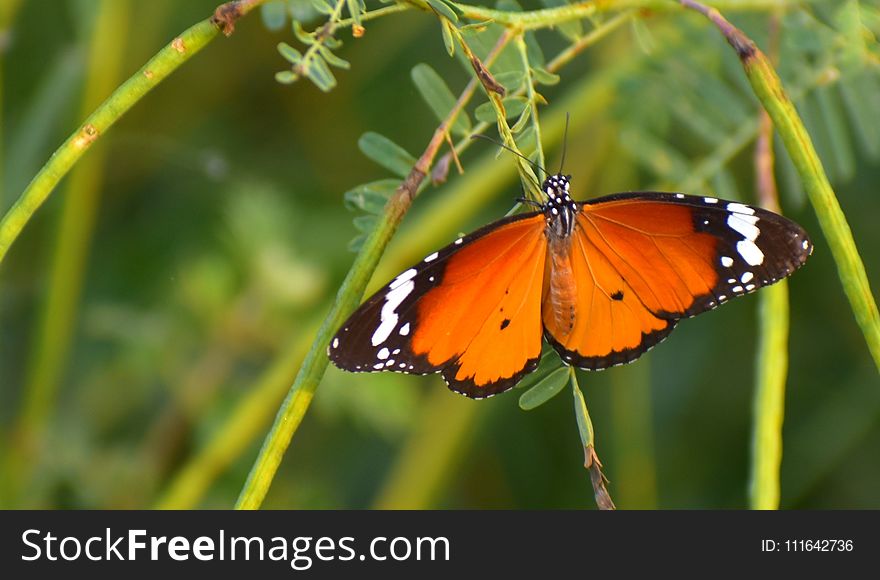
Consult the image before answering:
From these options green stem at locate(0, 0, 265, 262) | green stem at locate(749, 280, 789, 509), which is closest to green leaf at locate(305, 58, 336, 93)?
green stem at locate(0, 0, 265, 262)

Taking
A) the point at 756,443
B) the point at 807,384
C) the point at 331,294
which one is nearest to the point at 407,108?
the point at 331,294

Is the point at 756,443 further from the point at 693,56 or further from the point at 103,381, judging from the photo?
the point at 103,381

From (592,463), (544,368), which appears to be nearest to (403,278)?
(544,368)

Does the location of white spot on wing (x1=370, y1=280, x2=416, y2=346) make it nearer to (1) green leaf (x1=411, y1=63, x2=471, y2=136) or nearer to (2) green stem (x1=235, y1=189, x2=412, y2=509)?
(2) green stem (x1=235, y1=189, x2=412, y2=509)

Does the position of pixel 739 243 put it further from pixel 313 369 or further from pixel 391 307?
pixel 313 369

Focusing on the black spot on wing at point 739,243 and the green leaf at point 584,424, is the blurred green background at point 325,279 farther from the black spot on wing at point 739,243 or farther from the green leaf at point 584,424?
the green leaf at point 584,424

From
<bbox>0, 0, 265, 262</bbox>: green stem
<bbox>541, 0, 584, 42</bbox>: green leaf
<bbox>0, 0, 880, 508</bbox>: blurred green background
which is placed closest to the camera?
<bbox>0, 0, 265, 262</bbox>: green stem
